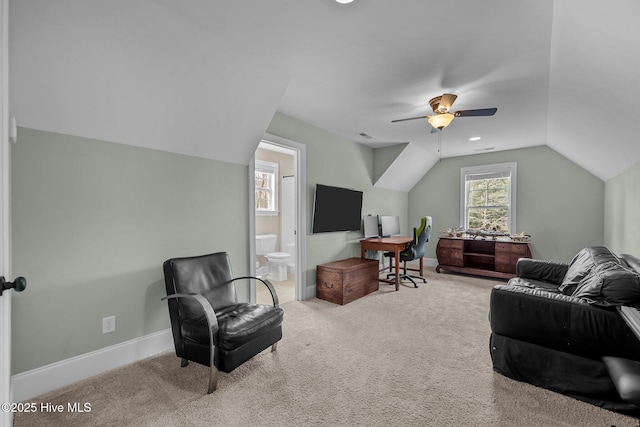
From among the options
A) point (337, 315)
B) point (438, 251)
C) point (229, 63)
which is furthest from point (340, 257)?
point (229, 63)

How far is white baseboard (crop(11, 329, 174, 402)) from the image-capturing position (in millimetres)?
1888

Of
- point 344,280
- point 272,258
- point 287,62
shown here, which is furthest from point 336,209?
point 287,62

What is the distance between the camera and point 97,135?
218cm

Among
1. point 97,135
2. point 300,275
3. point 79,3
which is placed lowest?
point 300,275

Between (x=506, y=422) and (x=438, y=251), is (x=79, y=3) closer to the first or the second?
(x=506, y=422)

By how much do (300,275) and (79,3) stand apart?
10.8ft

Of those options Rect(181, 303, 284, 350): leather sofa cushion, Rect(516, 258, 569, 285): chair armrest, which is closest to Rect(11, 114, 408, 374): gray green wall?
Rect(181, 303, 284, 350): leather sofa cushion

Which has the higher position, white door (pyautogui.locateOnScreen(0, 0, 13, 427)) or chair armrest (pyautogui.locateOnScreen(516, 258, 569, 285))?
white door (pyautogui.locateOnScreen(0, 0, 13, 427))

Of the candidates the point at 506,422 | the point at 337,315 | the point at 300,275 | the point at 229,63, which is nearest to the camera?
the point at 506,422

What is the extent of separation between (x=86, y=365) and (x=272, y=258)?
3019mm

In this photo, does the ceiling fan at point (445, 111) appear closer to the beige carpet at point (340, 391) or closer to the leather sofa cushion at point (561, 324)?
the leather sofa cushion at point (561, 324)

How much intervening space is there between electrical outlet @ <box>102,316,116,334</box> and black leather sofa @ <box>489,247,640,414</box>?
117 inches

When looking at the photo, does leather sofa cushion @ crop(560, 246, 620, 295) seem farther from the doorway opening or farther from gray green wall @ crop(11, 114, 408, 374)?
the doorway opening

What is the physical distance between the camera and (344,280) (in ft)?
12.7
